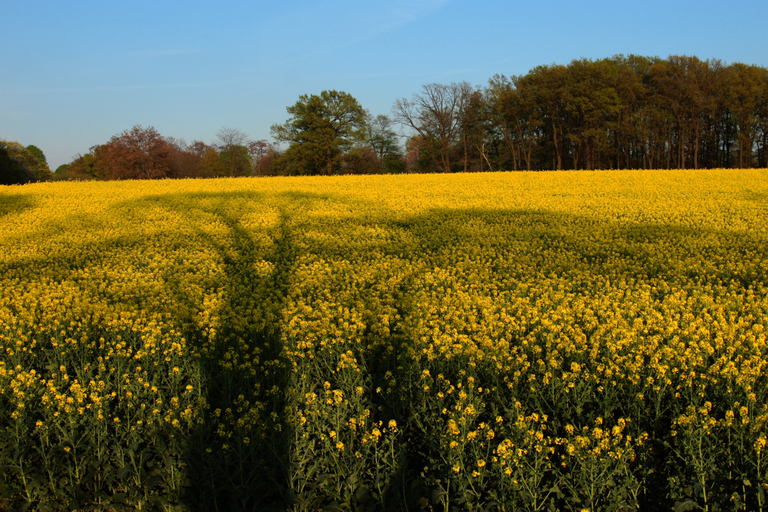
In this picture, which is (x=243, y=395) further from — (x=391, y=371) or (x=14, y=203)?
(x=14, y=203)

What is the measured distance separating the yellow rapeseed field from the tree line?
161 ft

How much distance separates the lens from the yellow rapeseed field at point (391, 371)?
5141mm

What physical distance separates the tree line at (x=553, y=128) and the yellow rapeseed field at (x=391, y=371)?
4917 centimetres

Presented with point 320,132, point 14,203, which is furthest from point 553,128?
point 14,203

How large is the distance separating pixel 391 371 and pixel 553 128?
210 ft

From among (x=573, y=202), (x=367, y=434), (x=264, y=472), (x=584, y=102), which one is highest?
(x=584, y=102)

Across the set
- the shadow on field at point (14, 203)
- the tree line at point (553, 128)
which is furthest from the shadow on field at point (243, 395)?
the tree line at point (553, 128)

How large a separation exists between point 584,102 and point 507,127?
1119cm

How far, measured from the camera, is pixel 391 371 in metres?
7.51

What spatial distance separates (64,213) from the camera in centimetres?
2269

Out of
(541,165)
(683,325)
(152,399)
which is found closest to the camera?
(152,399)

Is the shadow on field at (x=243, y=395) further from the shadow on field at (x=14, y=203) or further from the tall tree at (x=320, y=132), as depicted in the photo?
the tall tree at (x=320, y=132)

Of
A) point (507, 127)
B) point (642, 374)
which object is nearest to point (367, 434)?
point (642, 374)

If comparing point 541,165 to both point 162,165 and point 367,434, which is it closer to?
A: point 162,165
